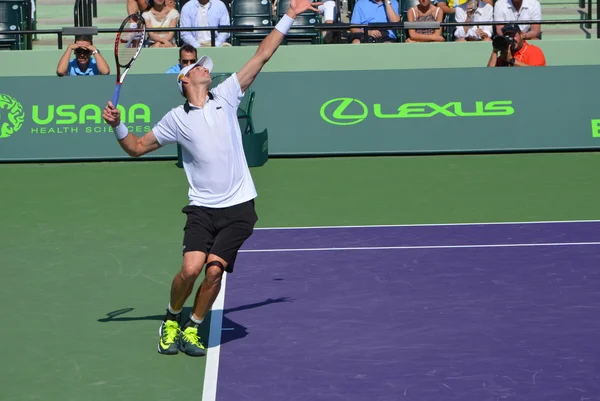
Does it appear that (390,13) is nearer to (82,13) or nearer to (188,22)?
(188,22)

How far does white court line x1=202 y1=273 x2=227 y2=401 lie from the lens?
726cm

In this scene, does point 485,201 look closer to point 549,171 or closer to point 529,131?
point 549,171

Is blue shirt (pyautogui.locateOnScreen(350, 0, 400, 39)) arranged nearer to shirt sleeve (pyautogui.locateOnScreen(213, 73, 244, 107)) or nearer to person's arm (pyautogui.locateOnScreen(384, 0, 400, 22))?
person's arm (pyautogui.locateOnScreen(384, 0, 400, 22))

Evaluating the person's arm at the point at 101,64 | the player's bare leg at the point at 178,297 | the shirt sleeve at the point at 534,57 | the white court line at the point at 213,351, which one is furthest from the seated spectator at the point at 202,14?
the player's bare leg at the point at 178,297

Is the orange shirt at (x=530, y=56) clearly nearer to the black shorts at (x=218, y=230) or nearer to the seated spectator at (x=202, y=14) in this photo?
the seated spectator at (x=202, y=14)

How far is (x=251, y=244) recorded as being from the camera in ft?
37.2

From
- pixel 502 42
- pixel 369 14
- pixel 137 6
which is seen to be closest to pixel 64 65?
pixel 137 6

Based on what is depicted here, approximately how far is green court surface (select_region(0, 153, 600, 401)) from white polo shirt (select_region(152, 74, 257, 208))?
47.1 inches

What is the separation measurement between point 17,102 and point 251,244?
5.94m

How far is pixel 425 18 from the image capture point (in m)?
17.3

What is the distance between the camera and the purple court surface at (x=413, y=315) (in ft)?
24.1

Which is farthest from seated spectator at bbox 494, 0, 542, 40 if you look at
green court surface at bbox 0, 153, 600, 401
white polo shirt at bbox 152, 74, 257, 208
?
white polo shirt at bbox 152, 74, 257, 208

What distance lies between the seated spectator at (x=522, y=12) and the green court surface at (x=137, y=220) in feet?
7.87

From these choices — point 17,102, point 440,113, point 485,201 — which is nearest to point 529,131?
point 440,113
